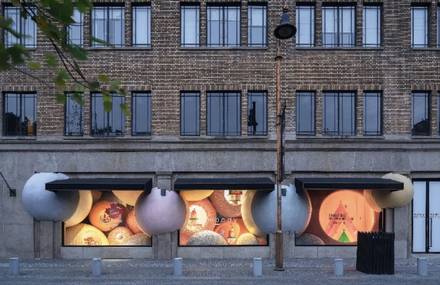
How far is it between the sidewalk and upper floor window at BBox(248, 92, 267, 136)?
5.29 m

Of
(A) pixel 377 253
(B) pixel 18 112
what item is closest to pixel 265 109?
(A) pixel 377 253

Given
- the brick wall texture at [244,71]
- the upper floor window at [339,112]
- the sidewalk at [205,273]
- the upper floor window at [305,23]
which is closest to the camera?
the sidewalk at [205,273]

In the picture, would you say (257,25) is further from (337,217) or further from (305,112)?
(337,217)

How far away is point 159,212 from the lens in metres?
15.8

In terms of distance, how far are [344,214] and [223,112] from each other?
21.4 feet

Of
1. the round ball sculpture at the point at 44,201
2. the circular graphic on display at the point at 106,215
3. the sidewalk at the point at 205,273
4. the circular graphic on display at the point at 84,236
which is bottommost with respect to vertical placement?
the sidewalk at the point at 205,273

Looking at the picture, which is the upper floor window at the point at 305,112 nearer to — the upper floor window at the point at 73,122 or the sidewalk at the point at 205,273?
the sidewalk at the point at 205,273

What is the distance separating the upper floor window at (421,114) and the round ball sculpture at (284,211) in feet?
19.3

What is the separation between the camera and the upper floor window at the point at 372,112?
58.3ft

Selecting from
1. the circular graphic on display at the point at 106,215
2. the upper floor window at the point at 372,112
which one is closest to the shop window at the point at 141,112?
the circular graphic on display at the point at 106,215

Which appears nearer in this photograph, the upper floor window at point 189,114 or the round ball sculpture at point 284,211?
the round ball sculpture at point 284,211

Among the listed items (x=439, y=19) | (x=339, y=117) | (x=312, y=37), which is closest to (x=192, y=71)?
(x=312, y=37)

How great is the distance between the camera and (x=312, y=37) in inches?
704

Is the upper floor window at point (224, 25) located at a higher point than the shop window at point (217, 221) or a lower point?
higher
